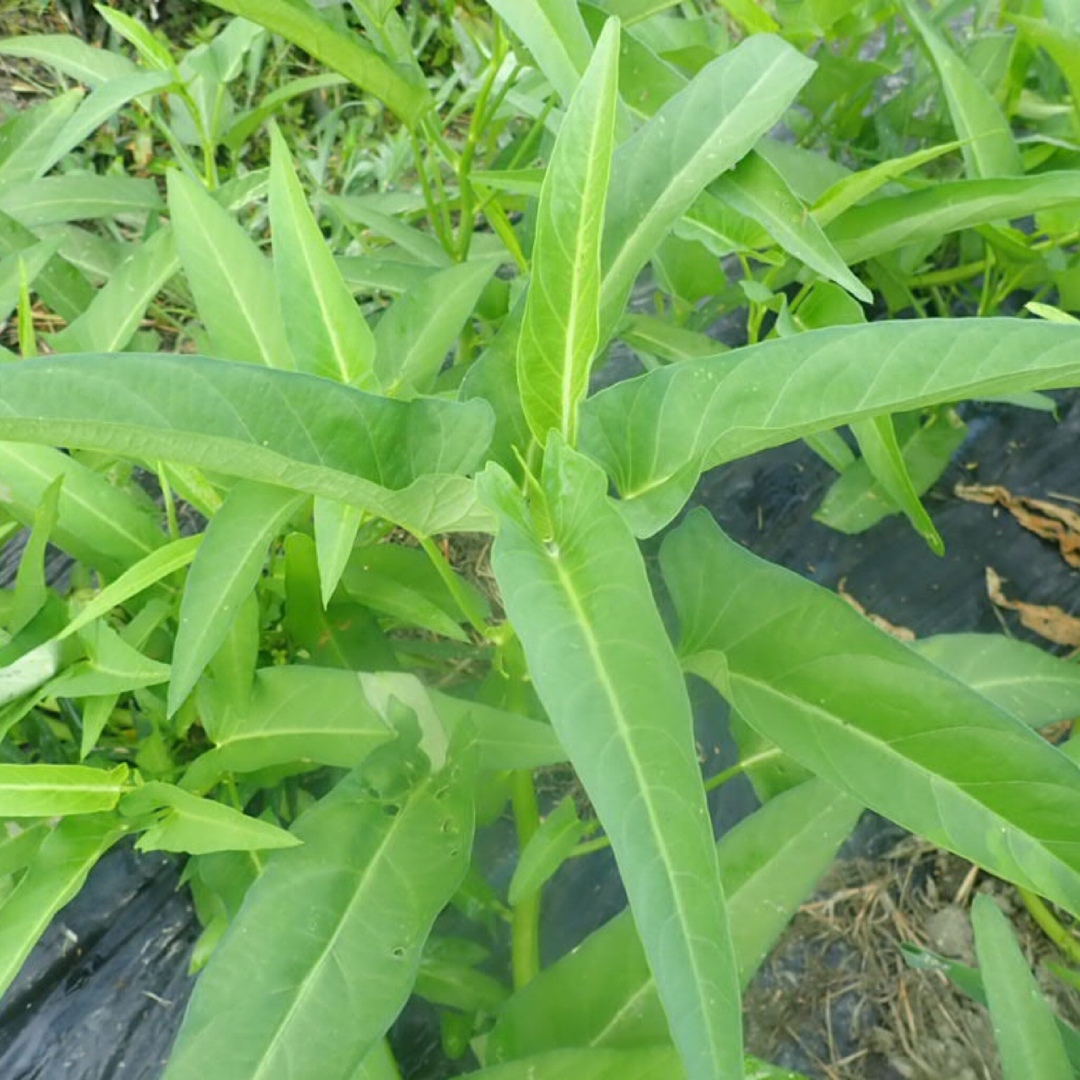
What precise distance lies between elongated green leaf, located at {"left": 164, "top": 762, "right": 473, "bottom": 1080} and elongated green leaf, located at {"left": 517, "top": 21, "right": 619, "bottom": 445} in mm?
347

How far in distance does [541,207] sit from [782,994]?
3.37 feet

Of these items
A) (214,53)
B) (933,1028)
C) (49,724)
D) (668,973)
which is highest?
(214,53)

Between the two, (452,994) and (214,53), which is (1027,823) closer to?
(452,994)

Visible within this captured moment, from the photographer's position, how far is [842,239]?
926mm

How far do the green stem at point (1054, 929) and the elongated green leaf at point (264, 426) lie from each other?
0.97 metres

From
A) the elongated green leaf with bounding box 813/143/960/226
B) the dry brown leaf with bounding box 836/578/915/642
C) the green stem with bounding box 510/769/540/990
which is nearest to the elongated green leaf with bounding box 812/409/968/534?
the dry brown leaf with bounding box 836/578/915/642

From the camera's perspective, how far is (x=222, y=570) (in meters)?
0.65

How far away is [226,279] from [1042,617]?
1182mm

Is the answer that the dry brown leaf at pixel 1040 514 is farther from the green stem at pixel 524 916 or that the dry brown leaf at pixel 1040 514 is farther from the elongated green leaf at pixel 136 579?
the elongated green leaf at pixel 136 579

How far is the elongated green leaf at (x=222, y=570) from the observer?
64cm

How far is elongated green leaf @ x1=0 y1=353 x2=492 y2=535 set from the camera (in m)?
0.42

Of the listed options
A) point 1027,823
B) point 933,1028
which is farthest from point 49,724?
point 933,1028

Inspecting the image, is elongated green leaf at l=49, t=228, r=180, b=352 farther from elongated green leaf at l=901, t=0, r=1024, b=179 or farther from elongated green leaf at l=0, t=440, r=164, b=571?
elongated green leaf at l=901, t=0, r=1024, b=179

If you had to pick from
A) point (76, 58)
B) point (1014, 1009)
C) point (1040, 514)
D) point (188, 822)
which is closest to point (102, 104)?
point (76, 58)
